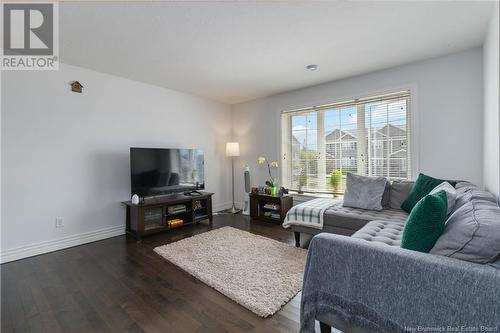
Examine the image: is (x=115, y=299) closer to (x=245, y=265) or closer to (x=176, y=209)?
(x=245, y=265)

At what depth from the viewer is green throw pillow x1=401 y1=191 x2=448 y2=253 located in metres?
1.20

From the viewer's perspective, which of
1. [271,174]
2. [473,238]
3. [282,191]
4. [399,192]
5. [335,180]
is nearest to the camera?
[473,238]

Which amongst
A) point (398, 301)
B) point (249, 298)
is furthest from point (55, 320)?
point (398, 301)

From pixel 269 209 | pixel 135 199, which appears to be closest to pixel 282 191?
pixel 269 209

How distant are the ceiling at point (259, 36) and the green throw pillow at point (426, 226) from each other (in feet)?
5.58

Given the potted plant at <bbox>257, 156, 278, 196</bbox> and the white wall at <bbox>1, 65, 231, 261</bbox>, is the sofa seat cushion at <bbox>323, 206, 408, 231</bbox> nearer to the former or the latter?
the potted plant at <bbox>257, 156, 278, 196</bbox>

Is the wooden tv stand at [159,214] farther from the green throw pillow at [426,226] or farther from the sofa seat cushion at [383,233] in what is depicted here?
the green throw pillow at [426,226]

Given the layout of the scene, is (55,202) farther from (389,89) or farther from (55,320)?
(389,89)

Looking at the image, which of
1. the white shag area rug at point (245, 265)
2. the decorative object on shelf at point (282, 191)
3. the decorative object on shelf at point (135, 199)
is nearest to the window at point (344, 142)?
the decorative object on shelf at point (282, 191)

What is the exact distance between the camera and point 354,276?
4.00 feet

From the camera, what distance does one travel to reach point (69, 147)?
2988 millimetres

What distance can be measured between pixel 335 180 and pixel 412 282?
2739mm

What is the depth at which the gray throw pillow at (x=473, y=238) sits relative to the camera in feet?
3.31

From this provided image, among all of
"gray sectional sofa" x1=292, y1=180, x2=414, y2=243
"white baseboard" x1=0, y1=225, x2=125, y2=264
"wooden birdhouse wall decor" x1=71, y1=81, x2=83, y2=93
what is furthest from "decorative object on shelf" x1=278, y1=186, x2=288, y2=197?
"wooden birdhouse wall decor" x1=71, y1=81, x2=83, y2=93
